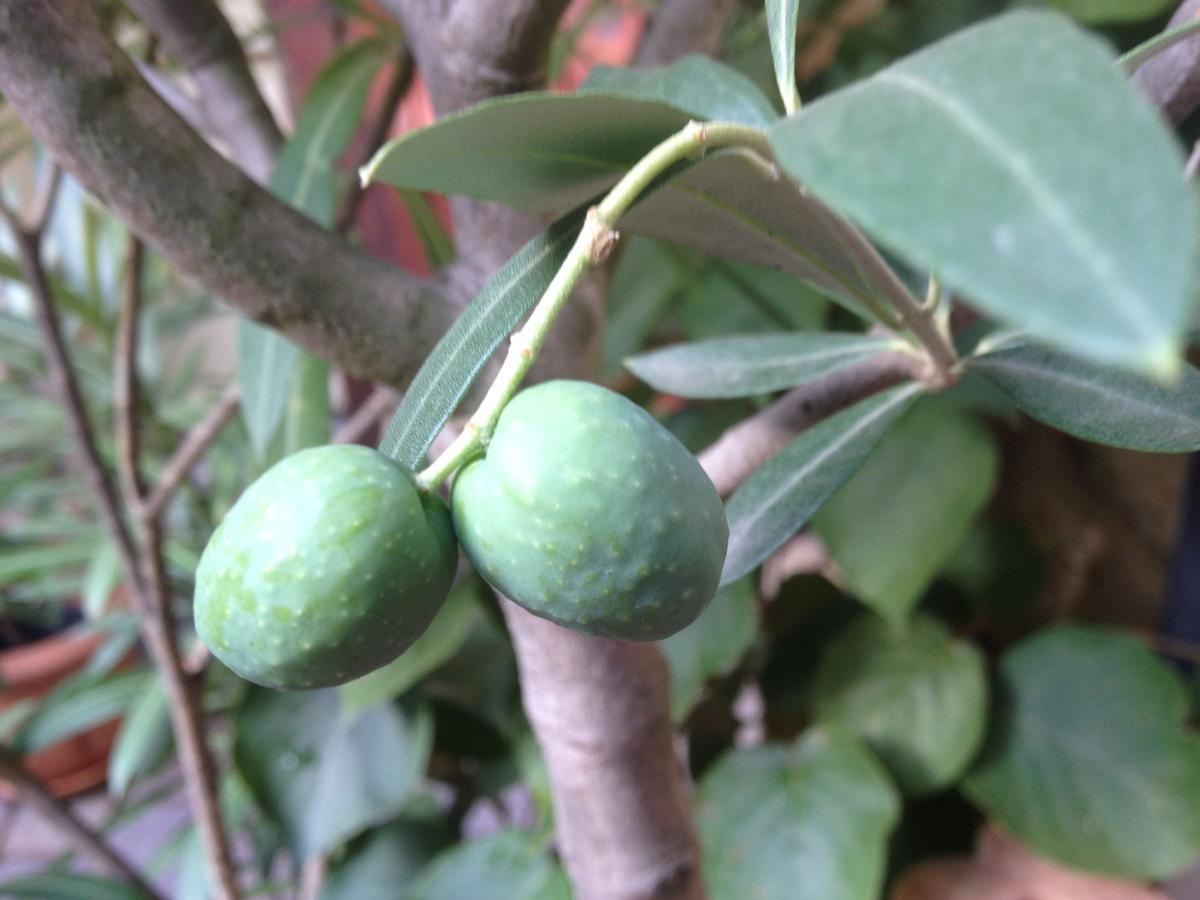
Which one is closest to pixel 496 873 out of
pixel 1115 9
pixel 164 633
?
pixel 164 633

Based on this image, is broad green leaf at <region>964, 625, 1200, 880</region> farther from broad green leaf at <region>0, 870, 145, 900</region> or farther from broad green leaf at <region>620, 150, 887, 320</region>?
broad green leaf at <region>0, 870, 145, 900</region>

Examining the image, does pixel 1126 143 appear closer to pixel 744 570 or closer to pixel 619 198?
pixel 619 198

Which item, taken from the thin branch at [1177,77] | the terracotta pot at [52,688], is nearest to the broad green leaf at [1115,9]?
the thin branch at [1177,77]

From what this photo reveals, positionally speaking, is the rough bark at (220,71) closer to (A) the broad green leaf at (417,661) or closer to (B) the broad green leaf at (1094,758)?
(A) the broad green leaf at (417,661)

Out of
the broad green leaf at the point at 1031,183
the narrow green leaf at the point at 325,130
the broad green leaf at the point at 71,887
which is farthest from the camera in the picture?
the broad green leaf at the point at 71,887

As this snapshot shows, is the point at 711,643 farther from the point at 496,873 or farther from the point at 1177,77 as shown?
the point at 1177,77

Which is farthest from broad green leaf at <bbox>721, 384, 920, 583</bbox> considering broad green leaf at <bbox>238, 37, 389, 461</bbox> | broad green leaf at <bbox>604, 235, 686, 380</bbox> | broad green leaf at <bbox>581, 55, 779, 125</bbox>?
broad green leaf at <bbox>604, 235, 686, 380</bbox>
